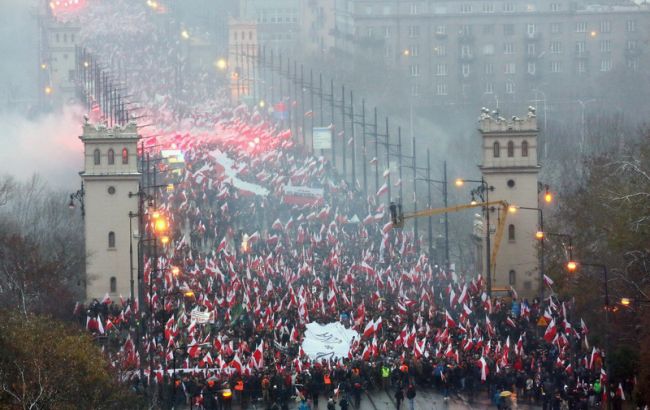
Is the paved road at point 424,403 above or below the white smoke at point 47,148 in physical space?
below

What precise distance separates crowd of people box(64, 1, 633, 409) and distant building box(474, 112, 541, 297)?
3589 mm

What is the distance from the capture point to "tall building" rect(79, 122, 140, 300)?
94.1m

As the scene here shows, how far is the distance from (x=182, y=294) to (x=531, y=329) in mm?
13669

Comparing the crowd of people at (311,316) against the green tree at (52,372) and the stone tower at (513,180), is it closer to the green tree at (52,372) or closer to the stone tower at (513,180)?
the stone tower at (513,180)

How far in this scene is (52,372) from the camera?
56094 millimetres

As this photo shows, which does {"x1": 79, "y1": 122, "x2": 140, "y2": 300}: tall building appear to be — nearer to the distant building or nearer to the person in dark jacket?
the distant building

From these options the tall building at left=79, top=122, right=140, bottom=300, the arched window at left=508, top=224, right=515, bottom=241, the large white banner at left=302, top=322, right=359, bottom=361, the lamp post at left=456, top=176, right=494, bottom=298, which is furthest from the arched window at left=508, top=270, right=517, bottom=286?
the large white banner at left=302, top=322, right=359, bottom=361

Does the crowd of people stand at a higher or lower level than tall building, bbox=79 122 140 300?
lower

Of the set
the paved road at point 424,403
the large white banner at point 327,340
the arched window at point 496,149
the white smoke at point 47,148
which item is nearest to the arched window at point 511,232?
the arched window at point 496,149

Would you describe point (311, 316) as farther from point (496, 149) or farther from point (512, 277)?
point (496, 149)

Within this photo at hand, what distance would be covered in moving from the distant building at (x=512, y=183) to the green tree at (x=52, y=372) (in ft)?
117

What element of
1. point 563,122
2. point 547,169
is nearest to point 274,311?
point 547,169

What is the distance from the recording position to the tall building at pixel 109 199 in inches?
3703

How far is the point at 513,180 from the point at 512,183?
15 centimetres
